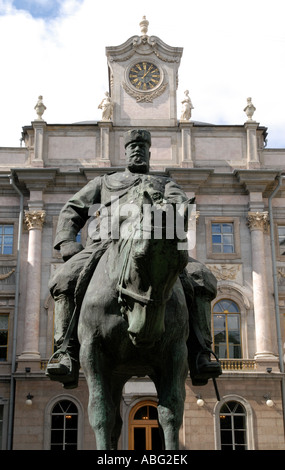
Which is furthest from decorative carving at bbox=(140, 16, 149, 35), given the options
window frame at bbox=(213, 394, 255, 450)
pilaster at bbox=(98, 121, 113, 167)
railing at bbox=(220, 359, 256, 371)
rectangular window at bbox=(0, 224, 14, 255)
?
window frame at bbox=(213, 394, 255, 450)

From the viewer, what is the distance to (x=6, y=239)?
86.5 ft

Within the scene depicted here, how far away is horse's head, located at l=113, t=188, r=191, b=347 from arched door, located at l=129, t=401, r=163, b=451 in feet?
64.7

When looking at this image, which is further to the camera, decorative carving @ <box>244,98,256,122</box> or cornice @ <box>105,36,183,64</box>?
cornice @ <box>105,36,183,64</box>

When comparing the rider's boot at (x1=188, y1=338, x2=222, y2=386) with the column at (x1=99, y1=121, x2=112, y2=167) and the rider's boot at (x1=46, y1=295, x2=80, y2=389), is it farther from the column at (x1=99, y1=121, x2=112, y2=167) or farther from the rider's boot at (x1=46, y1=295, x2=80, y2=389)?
the column at (x1=99, y1=121, x2=112, y2=167)

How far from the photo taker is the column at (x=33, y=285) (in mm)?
24531

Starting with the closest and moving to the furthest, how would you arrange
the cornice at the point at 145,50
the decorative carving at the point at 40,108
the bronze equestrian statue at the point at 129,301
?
1. the bronze equestrian statue at the point at 129,301
2. the decorative carving at the point at 40,108
3. the cornice at the point at 145,50

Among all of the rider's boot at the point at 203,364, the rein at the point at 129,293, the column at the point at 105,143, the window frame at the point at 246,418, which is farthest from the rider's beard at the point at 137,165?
the column at the point at 105,143

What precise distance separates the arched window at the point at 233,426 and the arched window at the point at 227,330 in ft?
5.92

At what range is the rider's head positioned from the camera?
20.5 feet

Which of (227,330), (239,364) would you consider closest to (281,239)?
(227,330)

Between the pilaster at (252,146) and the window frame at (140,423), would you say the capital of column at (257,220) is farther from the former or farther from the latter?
the window frame at (140,423)

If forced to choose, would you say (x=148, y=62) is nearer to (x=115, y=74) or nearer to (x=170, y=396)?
(x=115, y=74)

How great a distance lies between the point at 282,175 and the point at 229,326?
624cm

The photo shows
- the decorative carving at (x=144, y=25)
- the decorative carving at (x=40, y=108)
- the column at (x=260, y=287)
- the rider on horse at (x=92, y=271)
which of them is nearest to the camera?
the rider on horse at (x=92, y=271)
